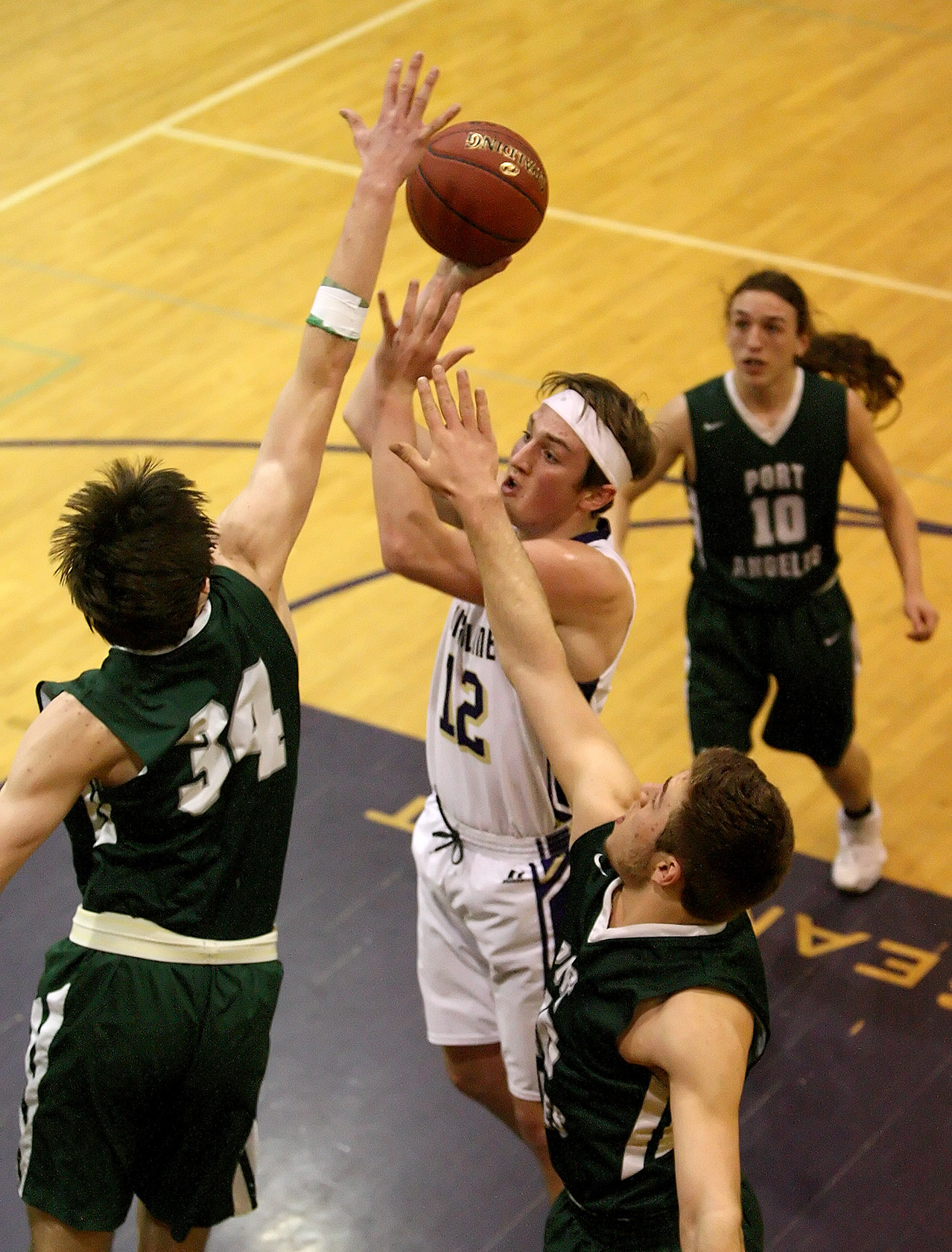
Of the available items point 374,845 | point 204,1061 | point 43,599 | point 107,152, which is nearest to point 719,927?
point 204,1061

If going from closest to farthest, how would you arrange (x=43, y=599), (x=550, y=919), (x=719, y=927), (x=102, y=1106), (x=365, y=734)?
(x=719, y=927)
(x=102, y=1106)
(x=550, y=919)
(x=365, y=734)
(x=43, y=599)

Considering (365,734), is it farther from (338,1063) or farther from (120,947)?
(120,947)

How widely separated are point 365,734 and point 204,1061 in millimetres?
3278

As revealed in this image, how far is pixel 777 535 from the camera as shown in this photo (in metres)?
5.59

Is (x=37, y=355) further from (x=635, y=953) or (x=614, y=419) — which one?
(x=635, y=953)

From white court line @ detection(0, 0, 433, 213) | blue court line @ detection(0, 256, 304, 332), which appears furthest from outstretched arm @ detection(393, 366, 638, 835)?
white court line @ detection(0, 0, 433, 213)

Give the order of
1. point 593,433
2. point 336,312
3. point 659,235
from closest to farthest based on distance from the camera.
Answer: point 336,312 → point 593,433 → point 659,235

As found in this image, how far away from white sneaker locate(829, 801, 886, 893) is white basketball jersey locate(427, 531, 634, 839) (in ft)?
6.34

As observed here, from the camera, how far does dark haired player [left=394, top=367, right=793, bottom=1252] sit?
9.29ft

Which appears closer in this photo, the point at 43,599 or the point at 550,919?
the point at 550,919

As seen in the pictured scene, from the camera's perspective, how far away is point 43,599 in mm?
7617

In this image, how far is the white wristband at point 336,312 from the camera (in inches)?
147

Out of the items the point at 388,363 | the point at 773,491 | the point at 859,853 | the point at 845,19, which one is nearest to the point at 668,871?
the point at 388,363

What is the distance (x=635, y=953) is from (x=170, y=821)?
0.95 metres
